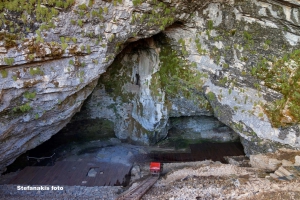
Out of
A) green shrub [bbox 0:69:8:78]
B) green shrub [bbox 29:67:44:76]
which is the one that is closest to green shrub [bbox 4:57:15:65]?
green shrub [bbox 0:69:8:78]

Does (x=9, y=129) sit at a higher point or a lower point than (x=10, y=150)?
higher

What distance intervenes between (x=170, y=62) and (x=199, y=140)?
18.9 feet

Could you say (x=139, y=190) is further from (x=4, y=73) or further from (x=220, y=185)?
A: (x=4, y=73)

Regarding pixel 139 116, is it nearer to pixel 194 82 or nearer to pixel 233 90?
pixel 194 82

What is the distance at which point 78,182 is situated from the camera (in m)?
11.8

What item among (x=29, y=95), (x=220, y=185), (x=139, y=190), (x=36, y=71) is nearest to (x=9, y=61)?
(x=36, y=71)

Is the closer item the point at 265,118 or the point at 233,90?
the point at 265,118

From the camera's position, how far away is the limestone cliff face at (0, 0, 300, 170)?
8883mm

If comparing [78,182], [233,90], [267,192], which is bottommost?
[78,182]

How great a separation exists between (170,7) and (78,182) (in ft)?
30.0

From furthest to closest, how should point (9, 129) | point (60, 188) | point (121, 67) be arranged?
point (121, 67)
point (60, 188)
point (9, 129)

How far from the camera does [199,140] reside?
16016 mm

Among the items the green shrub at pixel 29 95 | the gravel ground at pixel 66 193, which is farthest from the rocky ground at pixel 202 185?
the green shrub at pixel 29 95

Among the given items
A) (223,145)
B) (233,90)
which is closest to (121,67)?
(233,90)
